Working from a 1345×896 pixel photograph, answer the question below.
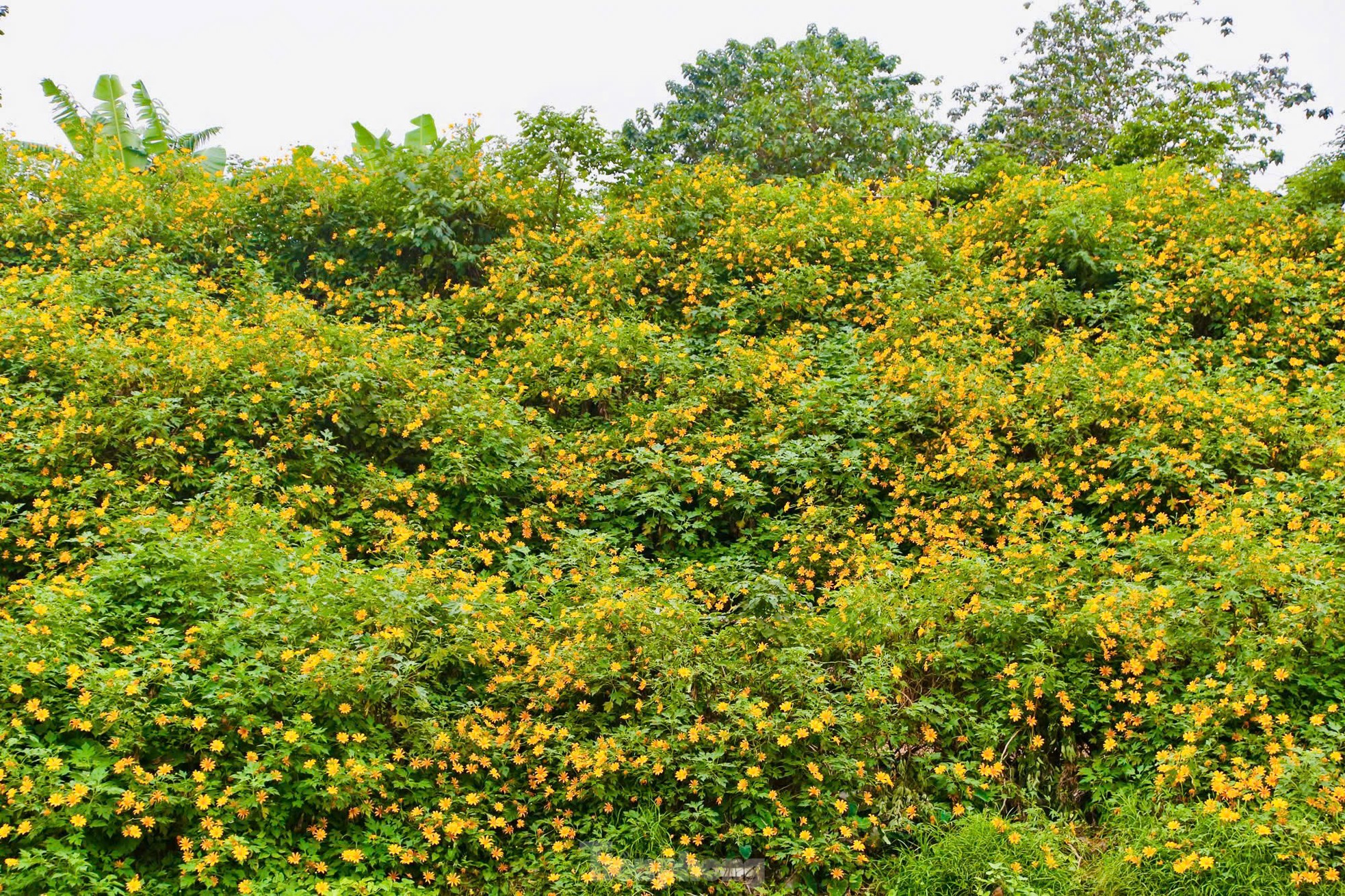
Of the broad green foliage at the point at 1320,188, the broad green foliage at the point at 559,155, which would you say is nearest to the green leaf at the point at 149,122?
the broad green foliage at the point at 559,155

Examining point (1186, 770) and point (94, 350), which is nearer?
point (1186, 770)

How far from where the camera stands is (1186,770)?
144 inches

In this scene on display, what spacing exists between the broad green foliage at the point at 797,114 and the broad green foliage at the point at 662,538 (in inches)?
347

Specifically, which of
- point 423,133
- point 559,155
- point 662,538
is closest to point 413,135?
point 423,133

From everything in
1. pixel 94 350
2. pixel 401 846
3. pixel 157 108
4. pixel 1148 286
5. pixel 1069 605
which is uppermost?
pixel 157 108

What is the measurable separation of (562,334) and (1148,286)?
4252 mm

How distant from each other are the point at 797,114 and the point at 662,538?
541 inches

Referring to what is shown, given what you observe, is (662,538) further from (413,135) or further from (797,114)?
(797,114)

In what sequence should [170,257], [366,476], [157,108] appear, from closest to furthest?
[366,476] < [170,257] < [157,108]

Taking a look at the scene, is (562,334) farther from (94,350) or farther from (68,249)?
(68,249)

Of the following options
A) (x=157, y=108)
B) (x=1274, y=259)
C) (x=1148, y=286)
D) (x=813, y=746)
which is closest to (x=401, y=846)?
(x=813, y=746)

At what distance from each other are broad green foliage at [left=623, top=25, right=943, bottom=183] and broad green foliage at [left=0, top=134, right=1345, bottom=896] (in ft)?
28.9

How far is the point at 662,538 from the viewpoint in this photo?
5.74m

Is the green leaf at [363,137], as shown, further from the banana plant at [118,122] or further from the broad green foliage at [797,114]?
the broad green foliage at [797,114]
